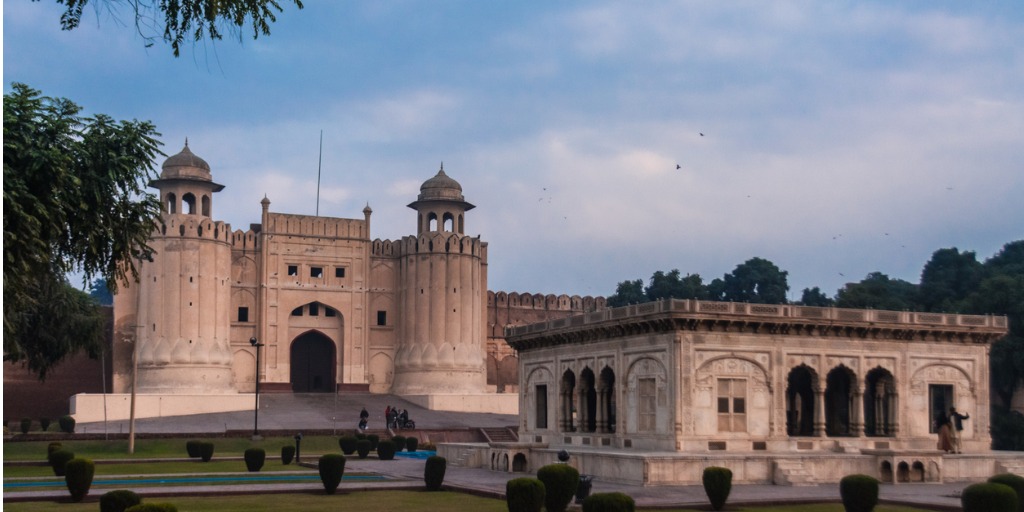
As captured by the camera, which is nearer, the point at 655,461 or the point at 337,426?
the point at 655,461

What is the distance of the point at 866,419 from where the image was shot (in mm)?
32938

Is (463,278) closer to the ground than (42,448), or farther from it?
farther from it

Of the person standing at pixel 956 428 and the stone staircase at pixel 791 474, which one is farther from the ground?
the person standing at pixel 956 428

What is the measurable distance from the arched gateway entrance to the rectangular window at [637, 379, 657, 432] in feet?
109

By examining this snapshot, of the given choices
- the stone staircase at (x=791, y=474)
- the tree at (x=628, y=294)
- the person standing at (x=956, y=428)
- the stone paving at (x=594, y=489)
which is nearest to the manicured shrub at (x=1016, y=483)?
the stone paving at (x=594, y=489)

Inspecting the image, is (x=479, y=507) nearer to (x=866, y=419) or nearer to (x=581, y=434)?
(x=581, y=434)

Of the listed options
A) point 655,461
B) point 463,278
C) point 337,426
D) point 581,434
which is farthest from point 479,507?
point 463,278

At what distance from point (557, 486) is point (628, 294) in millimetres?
58143

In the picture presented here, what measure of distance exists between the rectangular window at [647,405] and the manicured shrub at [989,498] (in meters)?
12.1

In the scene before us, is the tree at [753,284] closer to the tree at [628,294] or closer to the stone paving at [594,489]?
the tree at [628,294]

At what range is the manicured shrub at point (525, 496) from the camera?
18.3 meters

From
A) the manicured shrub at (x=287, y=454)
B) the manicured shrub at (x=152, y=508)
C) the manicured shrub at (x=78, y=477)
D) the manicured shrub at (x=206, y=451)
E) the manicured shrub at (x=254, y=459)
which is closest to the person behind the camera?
the manicured shrub at (x=152, y=508)

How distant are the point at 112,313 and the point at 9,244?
135 ft

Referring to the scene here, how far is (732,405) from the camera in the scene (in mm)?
28922
